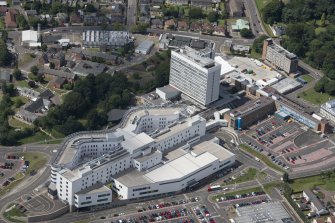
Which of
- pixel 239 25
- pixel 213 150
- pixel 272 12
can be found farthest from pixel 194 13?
pixel 213 150

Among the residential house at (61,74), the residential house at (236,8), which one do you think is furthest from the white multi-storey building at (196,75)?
the residential house at (236,8)

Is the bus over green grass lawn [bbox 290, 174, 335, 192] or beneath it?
beneath

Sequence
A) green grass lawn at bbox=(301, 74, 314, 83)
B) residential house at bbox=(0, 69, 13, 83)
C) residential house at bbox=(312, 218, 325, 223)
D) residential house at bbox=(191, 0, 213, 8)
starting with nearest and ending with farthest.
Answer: residential house at bbox=(312, 218, 325, 223), residential house at bbox=(0, 69, 13, 83), green grass lawn at bbox=(301, 74, 314, 83), residential house at bbox=(191, 0, 213, 8)

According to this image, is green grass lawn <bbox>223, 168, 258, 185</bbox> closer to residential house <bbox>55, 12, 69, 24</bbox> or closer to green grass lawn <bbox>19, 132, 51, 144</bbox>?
green grass lawn <bbox>19, 132, 51, 144</bbox>

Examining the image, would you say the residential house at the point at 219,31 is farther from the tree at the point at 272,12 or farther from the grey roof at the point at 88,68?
the grey roof at the point at 88,68

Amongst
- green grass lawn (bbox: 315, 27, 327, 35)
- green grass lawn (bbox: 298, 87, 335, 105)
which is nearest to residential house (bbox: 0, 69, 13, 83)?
green grass lawn (bbox: 298, 87, 335, 105)

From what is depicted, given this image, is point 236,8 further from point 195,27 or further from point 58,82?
point 58,82

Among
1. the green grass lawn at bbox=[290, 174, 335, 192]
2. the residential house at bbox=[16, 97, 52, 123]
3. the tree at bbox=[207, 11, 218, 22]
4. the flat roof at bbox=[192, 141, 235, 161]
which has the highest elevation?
the tree at bbox=[207, 11, 218, 22]

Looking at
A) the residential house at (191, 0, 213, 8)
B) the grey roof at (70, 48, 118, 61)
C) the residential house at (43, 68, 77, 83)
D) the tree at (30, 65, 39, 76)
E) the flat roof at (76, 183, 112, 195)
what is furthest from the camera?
the residential house at (191, 0, 213, 8)

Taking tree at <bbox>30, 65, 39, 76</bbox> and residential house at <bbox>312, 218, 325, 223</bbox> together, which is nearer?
residential house at <bbox>312, 218, 325, 223</bbox>
